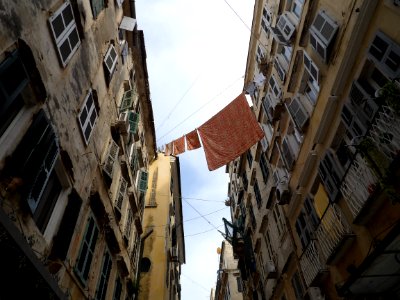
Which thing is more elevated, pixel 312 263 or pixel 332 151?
pixel 332 151

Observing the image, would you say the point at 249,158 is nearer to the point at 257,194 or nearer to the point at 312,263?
the point at 257,194

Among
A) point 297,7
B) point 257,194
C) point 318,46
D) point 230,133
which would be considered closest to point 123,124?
point 230,133

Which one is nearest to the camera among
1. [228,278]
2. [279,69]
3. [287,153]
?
[287,153]

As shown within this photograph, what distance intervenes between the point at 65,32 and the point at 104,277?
24.4 feet

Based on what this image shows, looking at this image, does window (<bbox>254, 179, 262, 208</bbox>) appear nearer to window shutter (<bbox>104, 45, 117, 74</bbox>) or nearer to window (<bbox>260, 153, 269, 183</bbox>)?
window (<bbox>260, 153, 269, 183</bbox>)

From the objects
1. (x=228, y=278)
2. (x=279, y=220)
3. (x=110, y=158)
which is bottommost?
(x=279, y=220)

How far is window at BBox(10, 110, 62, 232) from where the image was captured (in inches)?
228

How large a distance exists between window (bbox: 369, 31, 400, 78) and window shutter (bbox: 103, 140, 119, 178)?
840cm

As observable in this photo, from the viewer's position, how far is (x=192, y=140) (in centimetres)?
1664

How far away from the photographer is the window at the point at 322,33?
9382 mm

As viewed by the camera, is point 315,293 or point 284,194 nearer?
point 315,293

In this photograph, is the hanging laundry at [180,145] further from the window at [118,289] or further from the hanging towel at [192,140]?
the window at [118,289]

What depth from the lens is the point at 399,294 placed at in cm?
709

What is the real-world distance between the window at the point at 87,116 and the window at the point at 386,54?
752cm
